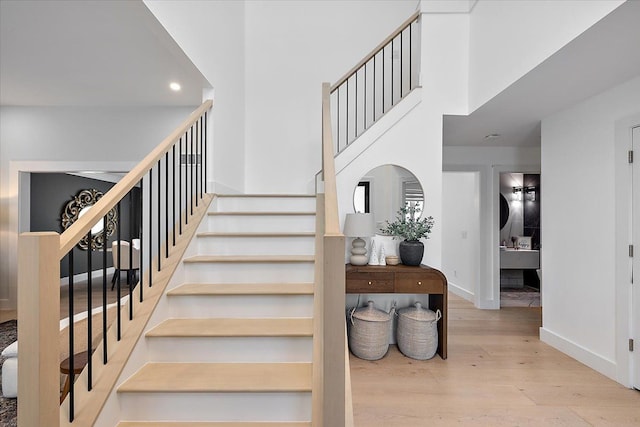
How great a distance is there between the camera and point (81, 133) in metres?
4.64

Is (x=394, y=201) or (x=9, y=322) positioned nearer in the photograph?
(x=394, y=201)

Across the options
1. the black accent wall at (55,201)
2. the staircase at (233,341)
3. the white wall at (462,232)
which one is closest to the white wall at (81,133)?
the black accent wall at (55,201)

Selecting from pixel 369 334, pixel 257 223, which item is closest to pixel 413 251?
pixel 369 334

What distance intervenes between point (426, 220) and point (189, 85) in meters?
2.95

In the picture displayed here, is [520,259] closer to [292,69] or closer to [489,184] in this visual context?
[489,184]

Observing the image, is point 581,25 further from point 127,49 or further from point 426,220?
point 127,49

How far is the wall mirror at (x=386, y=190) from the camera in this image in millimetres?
3539

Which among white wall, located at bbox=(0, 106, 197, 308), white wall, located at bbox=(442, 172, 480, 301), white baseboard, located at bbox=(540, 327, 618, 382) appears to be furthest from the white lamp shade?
white wall, located at bbox=(0, 106, 197, 308)

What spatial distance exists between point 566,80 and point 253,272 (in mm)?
2747

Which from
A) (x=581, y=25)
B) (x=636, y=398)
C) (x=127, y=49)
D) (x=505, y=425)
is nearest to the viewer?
(x=581, y=25)

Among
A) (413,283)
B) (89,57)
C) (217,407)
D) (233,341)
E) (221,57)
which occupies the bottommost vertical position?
(217,407)

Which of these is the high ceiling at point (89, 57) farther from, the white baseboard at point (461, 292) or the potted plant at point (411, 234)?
the white baseboard at point (461, 292)

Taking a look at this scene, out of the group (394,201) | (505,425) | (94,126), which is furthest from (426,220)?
(94,126)

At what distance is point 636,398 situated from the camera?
2.57 meters
